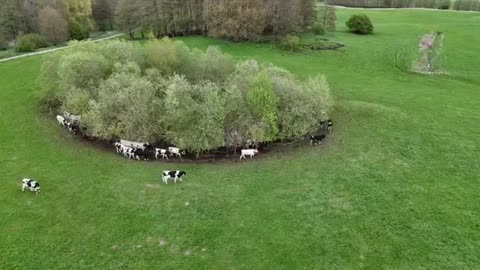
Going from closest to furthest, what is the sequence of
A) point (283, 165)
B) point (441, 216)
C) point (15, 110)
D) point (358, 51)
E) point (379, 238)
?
point (379, 238), point (441, 216), point (283, 165), point (15, 110), point (358, 51)

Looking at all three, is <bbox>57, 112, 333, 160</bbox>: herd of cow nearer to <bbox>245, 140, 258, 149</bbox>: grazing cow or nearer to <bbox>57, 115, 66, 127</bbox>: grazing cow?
<bbox>245, 140, 258, 149</bbox>: grazing cow

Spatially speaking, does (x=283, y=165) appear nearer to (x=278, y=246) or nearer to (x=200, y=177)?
(x=200, y=177)

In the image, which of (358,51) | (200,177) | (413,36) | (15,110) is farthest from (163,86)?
(413,36)

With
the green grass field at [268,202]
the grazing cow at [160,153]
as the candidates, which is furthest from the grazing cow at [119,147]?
the grazing cow at [160,153]

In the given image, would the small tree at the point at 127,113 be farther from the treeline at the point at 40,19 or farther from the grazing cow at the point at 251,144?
the treeline at the point at 40,19

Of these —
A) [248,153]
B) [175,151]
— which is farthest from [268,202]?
[175,151]

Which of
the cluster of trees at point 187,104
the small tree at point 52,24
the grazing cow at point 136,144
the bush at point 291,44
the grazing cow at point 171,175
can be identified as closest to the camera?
the grazing cow at point 171,175

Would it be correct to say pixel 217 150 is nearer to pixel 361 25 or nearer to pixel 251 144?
pixel 251 144
